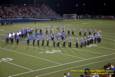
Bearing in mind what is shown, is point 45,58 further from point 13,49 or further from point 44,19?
point 44,19

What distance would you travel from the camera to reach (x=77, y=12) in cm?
7625

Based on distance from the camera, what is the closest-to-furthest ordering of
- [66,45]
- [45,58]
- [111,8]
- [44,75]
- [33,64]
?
[44,75] < [33,64] < [45,58] < [66,45] < [111,8]

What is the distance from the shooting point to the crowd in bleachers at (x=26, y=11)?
6711 centimetres

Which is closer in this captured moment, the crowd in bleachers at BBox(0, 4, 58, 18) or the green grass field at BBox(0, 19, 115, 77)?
the green grass field at BBox(0, 19, 115, 77)

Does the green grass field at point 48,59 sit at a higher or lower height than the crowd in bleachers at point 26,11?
lower

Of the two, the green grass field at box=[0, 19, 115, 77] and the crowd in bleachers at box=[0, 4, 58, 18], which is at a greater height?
the crowd in bleachers at box=[0, 4, 58, 18]

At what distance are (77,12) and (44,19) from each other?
12.9 m

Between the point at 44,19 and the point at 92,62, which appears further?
the point at 44,19

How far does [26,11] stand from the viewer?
232 feet

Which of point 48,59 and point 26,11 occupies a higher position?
point 26,11

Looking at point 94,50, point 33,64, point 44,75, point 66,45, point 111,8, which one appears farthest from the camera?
point 111,8

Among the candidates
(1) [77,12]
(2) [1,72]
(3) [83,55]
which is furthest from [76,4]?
(2) [1,72]

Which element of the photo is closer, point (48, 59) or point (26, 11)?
point (48, 59)

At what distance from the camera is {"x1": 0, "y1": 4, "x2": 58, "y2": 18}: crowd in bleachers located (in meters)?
67.1
